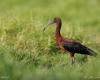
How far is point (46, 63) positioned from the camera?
11.9 m

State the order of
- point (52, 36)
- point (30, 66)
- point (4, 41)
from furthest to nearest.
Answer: point (52, 36) < point (4, 41) < point (30, 66)

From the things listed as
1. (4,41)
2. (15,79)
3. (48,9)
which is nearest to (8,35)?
(4,41)

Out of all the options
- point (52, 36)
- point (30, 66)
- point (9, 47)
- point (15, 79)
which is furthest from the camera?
point (52, 36)

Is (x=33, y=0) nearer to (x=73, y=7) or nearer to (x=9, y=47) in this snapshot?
(x=73, y=7)

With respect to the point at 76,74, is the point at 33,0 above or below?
below

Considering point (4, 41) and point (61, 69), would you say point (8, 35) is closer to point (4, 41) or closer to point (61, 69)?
point (4, 41)

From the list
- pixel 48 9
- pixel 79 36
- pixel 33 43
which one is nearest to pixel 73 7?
pixel 48 9

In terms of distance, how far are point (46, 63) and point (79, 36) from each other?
7.69ft

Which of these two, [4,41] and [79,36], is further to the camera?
[79,36]

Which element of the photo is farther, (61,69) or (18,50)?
(18,50)

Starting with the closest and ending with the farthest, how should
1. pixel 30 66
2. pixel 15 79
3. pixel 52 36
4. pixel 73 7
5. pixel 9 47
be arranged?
pixel 15 79
pixel 30 66
pixel 9 47
pixel 52 36
pixel 73 7

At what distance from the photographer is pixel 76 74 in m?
10.3

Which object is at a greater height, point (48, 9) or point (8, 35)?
point (8, 35)

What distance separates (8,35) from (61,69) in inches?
107
